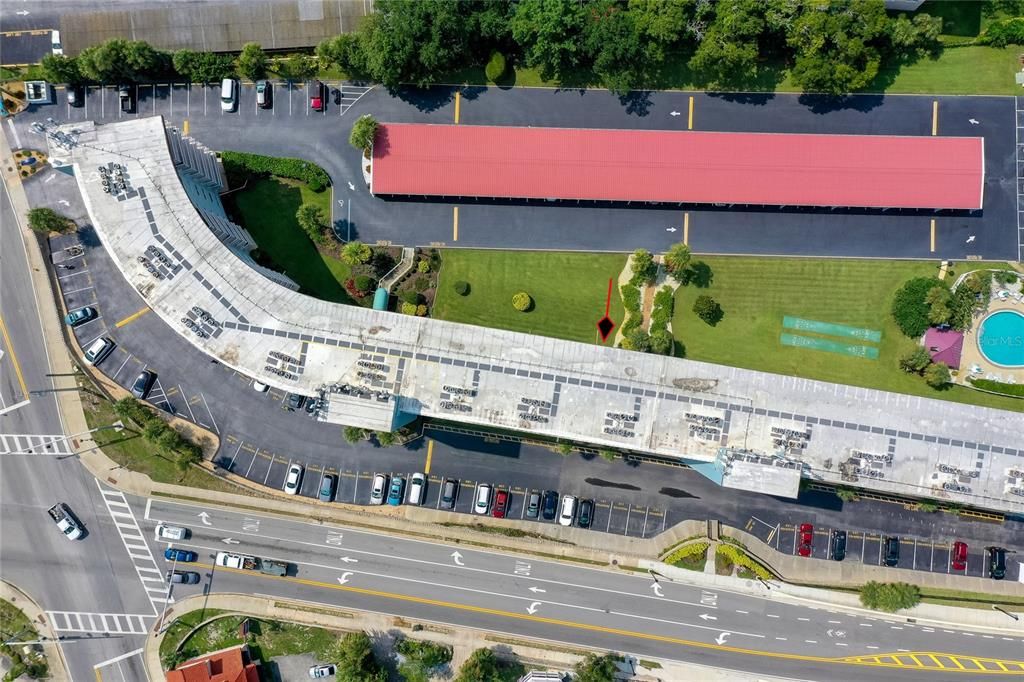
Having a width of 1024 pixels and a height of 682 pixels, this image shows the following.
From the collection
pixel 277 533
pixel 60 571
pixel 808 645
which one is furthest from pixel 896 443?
pixel 60 571

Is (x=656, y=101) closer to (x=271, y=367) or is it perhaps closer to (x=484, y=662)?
(x=271, y=367)

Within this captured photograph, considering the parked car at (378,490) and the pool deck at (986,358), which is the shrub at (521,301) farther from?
the pool deck at (986,358)

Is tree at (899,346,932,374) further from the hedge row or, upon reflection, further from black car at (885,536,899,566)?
the hedge row

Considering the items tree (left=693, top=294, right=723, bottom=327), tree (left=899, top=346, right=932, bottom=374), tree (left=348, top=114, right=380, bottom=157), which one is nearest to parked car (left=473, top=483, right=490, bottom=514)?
tree (left=693, top=294, right=723, bottom=327)

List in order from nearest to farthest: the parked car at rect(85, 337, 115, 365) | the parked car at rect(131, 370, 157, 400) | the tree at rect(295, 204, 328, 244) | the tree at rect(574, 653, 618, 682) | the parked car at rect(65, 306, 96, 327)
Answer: the tree at rect(574, 653, 618, 682), the tree at rect(295, 204, 328, 244), the parked car at rect(131, 370, 157, 400), the parked car at rect(85, 337, 115, 365), the parked car at rect(65, 306, 96, 327)

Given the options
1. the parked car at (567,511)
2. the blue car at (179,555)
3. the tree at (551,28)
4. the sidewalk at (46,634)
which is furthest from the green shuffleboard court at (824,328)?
the sidewalk at (46,634)

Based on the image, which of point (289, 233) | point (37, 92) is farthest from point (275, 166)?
point (37, 92)
